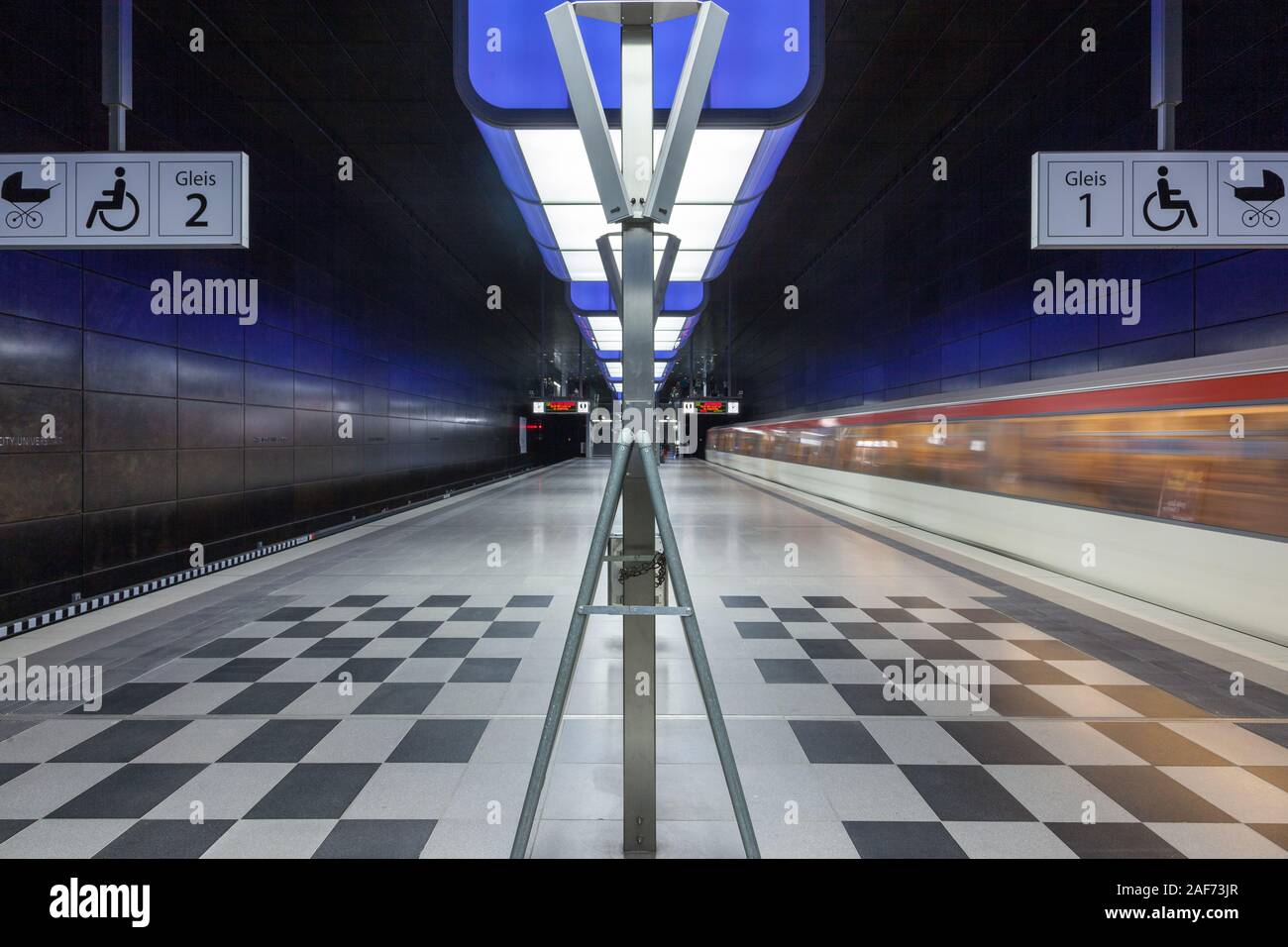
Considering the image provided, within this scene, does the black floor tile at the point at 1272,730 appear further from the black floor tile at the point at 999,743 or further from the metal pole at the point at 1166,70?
the metal pole at the point at 1166,70

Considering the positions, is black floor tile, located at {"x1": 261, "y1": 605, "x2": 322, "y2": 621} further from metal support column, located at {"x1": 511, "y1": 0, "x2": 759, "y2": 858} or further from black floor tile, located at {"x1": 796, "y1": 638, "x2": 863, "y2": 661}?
metal support column, located at {"x1": 511, "y1": 0, "x2": 759, "y2": 858}

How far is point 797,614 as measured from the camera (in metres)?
4.82

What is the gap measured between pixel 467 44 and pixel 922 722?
15.7 ft

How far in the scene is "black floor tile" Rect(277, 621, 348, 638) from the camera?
4.31 meters

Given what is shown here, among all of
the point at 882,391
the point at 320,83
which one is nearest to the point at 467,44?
the point at 320,83

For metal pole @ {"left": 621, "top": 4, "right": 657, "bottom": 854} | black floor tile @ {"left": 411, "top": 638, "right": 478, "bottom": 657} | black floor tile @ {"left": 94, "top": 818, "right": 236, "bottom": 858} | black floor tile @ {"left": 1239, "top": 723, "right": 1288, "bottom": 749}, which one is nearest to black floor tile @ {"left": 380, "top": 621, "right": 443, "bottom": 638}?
black floor tile @ {"left": 411, "top": 638, "right": 478, "bottom": 657}

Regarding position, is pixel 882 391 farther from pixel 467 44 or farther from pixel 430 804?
pixel 430 804

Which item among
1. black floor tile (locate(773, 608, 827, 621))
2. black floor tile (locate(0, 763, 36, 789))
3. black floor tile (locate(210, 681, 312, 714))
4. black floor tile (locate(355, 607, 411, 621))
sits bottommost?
black floor tile (locate(0, 763, 36, 789))

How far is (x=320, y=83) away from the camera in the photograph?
22.5ft

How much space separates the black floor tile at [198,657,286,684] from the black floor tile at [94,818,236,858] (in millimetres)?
1441

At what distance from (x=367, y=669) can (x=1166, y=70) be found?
6242 millimetres

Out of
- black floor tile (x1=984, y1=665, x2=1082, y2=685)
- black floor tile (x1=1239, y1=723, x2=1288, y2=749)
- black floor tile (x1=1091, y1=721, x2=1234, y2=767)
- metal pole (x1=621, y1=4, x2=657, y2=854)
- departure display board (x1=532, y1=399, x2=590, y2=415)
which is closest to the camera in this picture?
metal pole (x1=621, y1=4, x2=657, y2=854)

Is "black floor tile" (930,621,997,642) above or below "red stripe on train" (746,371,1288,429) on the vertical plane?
below

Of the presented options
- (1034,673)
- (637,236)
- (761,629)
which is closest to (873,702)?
(1034,673)
